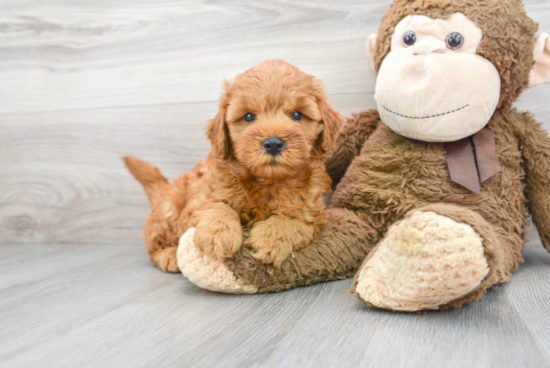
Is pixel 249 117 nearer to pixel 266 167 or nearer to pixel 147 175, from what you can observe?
pixel 266 167

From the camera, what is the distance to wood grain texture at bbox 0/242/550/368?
85 cm

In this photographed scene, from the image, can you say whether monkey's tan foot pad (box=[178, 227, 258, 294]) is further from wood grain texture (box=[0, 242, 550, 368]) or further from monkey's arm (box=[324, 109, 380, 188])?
monkey's arm (box=[324, 109, 380, 188])

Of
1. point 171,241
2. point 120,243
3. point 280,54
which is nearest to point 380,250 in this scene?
point 171,241

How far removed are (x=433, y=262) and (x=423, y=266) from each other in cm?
3

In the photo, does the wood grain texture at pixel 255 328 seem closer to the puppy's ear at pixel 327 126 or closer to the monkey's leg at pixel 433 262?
the monkey's leg at pixel 433 262

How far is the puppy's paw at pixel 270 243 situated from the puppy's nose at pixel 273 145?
23 centimetres

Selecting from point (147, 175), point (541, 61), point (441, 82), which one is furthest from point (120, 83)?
point (541, 61)

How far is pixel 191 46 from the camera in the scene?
6.34 ft

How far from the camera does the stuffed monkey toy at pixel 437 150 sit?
1.26 meters

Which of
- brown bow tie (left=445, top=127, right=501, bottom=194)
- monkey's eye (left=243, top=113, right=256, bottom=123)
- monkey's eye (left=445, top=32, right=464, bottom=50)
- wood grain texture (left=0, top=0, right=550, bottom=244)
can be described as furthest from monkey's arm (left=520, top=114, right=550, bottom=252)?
monkey's eye (left=243, top=113, right=256, bottom=123)

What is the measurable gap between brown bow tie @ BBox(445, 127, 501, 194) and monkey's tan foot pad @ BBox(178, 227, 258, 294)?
73 cm

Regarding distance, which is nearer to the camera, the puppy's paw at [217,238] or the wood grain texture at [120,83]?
the puppy's paw at [217,238]

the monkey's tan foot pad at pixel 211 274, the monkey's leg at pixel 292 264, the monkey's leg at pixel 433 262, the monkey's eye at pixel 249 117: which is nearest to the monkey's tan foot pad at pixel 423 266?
the monkey's leg at pixel 433 262

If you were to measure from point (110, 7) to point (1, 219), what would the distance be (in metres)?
1.22
